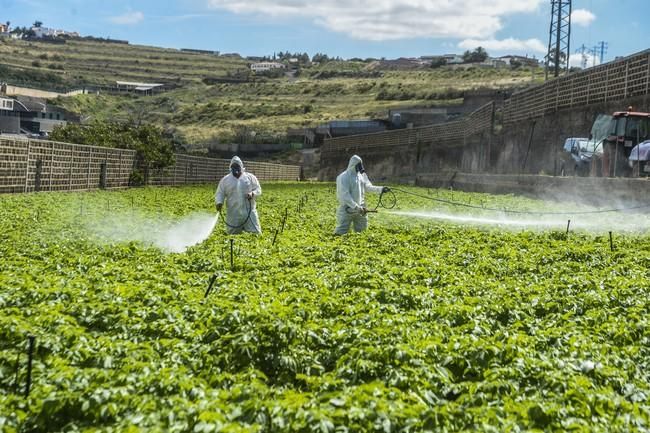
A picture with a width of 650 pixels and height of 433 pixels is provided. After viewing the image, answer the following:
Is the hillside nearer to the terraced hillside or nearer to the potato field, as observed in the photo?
the terraced hillside

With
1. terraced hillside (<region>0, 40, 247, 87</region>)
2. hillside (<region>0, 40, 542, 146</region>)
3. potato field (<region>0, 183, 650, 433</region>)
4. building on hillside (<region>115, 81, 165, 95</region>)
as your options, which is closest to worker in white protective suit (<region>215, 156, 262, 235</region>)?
potato field (<region>0, 183, 650, 433</region>)

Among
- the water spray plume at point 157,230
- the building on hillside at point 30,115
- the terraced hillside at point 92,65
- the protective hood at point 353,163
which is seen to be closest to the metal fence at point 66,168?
the water spray plume at point 157,230

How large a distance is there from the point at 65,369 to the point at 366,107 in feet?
384

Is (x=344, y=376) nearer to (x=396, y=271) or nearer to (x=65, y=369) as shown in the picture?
(x=65, y=369)

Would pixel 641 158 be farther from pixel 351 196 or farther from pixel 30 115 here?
pixel 30 115

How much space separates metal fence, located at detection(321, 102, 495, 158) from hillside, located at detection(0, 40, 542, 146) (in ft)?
73.0

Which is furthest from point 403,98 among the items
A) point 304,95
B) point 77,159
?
point 77,159

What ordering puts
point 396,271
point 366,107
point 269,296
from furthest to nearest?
1. point 366,107
2. point 396,271
3. point 269,296

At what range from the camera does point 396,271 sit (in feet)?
40.4

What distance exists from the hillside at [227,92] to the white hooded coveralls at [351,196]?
253ft

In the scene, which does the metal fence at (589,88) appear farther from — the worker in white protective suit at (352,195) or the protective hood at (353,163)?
the protective hood at (353,163)

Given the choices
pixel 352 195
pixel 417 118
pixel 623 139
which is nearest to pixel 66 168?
pixel 352 195

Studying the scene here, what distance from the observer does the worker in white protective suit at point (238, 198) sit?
58.7 ft

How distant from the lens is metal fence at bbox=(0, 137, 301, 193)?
A: 30.3 m
